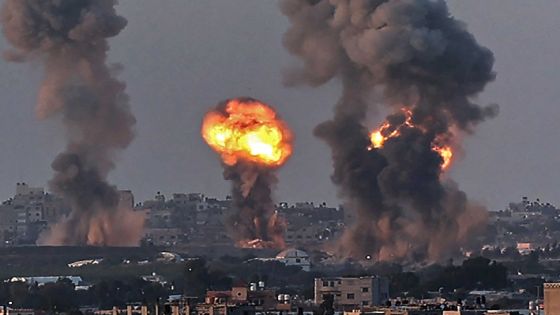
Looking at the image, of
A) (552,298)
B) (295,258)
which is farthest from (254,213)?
(552,298)

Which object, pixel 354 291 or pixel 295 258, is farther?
pixel 295 258

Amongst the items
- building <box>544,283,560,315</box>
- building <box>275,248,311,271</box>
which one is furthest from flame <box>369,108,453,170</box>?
building <box>544,283,560,315</box>

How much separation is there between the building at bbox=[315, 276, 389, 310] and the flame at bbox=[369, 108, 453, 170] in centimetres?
2381

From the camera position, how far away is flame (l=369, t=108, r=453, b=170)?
420 feet

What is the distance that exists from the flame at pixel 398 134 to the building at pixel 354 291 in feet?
78.1

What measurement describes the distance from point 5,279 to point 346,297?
31.2 m

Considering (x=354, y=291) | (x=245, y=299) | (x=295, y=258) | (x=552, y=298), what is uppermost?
(x=295, y=258)

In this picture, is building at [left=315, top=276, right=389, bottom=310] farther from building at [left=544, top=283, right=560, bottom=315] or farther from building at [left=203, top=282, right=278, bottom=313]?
building at [left=544, top=283, right=560, bottom=315]

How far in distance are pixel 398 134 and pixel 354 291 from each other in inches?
1136

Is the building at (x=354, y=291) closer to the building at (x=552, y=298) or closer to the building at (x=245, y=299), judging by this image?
the building at (x=245, y=299)

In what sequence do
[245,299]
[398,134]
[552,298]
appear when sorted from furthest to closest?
[398,134] → [245,299] → [552,298]

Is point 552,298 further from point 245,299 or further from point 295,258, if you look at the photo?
point 295,258

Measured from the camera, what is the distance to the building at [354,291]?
320 feet

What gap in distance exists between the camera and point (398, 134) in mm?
128000
